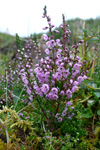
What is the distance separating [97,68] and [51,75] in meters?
1.61

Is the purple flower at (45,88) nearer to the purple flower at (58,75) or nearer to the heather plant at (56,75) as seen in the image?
the heather plant at (56,75)

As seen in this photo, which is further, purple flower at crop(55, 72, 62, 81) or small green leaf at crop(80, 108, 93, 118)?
small green leaf at crop(80, 108, 93, 118)

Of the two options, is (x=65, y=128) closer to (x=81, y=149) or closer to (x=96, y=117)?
(x=81, y=149)

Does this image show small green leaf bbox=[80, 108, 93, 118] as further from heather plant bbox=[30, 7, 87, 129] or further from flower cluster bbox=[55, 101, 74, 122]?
heather plant bbox=[30, 7, 87, 129]

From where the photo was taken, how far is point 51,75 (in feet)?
5.22

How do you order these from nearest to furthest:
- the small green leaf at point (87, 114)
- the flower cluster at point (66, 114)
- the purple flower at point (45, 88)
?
the purple flower at point (45, 88)
the flower cluster at point (66, 114)
the small green leaf at point (87, 114)

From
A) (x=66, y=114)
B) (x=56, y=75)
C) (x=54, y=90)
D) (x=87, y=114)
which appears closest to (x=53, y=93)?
(x=54, y=90)

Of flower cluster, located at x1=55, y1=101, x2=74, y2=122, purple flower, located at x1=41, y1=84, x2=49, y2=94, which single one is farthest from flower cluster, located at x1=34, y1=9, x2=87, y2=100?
flower cluster, located at x1=55, y1=101, x2=74, y2=122

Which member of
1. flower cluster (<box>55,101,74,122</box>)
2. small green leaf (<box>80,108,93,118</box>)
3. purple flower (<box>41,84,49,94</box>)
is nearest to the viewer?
purple flower (<box>41,84,49,94</box>)

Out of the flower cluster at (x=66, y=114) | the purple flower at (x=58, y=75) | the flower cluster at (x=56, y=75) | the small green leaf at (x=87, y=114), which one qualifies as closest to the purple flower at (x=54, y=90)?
the flower cluster at (x=56, y=75)

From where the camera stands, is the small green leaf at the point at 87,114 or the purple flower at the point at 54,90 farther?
the small green leaf at the point at 87,114

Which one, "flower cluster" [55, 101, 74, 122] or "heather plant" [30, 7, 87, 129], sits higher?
"heather plant" [30, 7, 87, 129]

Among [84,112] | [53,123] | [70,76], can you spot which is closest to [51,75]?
[70,76]

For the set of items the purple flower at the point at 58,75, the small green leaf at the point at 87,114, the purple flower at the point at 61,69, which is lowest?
the small green leaf at the point at 87,114
